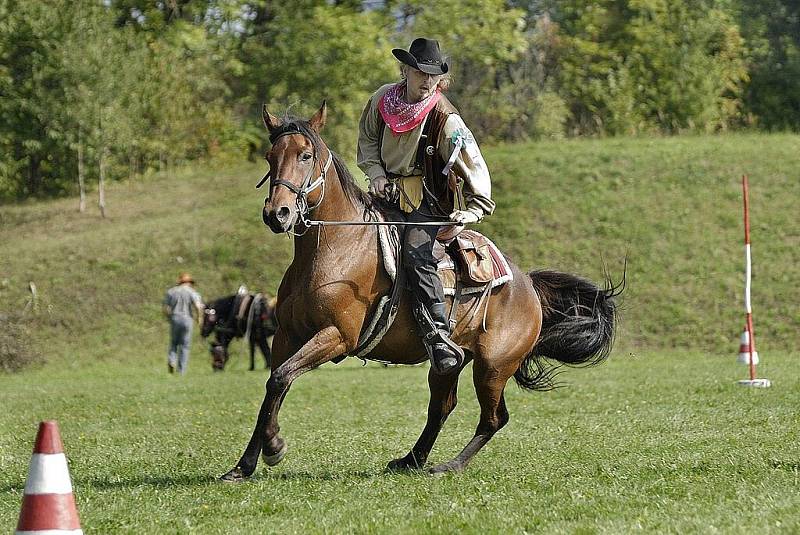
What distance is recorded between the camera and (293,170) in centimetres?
768

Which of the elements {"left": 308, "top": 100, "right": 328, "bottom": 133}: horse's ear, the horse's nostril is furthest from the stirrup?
{"left": 308, "top": 100, "right": 328, "bottom": 133}: horse's ear

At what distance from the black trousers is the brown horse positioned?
0.52ft

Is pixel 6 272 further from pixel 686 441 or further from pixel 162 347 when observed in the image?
pixel 686 441

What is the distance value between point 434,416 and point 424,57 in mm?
2652

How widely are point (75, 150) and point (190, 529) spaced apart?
29357mm

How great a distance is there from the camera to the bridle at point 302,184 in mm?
7609

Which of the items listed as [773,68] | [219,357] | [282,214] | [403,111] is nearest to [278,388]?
[282,214]

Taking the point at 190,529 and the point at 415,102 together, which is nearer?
the point at 190,529

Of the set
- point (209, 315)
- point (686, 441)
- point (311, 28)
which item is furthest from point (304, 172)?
point (311, 28)

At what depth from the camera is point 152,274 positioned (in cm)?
3014

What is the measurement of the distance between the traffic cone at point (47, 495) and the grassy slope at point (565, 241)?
68.8ft

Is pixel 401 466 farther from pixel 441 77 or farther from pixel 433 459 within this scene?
pixel 441 77

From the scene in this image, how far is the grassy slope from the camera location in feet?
89.0

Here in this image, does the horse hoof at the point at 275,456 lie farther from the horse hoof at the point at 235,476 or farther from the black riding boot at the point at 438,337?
the black riding boot at the point at 438,337
